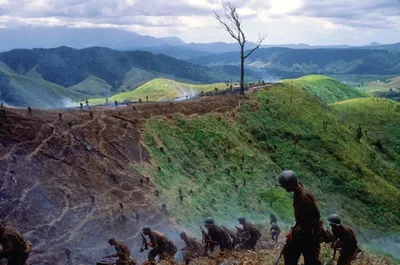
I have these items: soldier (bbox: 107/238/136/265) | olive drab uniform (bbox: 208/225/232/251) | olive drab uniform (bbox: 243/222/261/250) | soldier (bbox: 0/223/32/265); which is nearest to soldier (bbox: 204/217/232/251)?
olive drab uniform (bbox: 208/225/232/251)

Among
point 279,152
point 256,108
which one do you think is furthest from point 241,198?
point 256,108

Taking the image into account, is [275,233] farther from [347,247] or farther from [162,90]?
[162,90]

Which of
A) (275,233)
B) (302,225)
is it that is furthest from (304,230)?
(275,233)

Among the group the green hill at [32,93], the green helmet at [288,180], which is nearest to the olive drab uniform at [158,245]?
the green helmet at [288,180]

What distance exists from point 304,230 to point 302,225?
0.12 metres

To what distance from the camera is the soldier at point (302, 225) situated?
9.04 meters

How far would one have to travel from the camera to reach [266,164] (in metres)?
34.9

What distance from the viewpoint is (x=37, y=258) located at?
16844 millimetres

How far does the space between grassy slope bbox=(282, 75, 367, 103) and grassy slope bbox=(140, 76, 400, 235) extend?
66.2m

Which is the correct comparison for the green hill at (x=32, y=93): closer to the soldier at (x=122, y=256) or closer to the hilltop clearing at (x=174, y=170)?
the hilltop clearing at (x=174, y=170)

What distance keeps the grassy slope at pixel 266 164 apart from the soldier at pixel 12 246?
39.5 ft

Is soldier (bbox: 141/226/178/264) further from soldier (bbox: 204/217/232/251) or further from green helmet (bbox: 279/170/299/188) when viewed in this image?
green helmet (bbox: 279/170/299/188)

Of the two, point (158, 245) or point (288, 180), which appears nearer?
Answer: point (288, 180)

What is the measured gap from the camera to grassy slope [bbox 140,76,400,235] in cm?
2734
